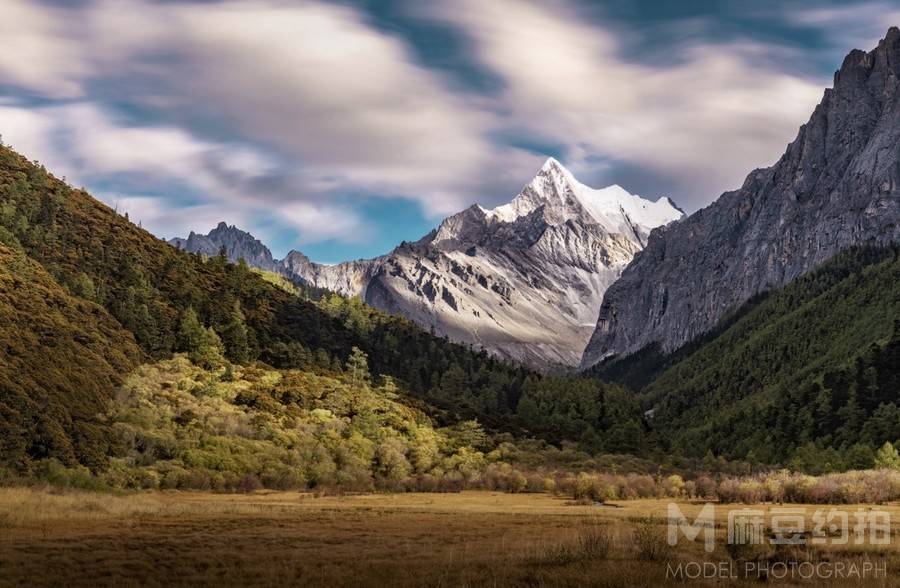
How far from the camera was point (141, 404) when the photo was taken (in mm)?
104688

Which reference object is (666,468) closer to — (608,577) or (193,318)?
(193,318)

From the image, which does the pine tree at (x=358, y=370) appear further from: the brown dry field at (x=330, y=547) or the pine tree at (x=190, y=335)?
the brown dry field at (x=330, y=547)

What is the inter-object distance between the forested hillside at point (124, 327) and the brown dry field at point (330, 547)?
2272 centimetres

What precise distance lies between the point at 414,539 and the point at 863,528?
25.2m

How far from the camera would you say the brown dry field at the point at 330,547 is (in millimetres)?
33938

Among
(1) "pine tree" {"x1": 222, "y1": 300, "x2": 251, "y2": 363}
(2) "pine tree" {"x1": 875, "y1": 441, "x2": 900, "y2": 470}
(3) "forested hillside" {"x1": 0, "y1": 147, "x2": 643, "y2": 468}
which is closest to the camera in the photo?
(3) "forested hillside" {"x1": 0, "y1": 147, "x2": 643, "y2": 468}

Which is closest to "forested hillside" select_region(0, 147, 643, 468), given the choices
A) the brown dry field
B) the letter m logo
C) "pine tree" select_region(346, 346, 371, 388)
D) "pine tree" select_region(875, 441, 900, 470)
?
"pine tree" select_region(346, 346, 371, 388)

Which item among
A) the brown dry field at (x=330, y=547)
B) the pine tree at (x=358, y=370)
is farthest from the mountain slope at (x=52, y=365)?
the pine tree at (x=358, y=370)

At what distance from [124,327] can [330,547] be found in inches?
3735

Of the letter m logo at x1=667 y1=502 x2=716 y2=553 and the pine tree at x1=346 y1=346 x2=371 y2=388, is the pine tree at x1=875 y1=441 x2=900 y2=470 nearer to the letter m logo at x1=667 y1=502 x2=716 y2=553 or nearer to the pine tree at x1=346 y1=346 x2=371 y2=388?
the letter m logo at x1=667 y1=502 x2=716 y2=553

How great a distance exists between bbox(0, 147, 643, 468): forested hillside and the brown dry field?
22.7 meters

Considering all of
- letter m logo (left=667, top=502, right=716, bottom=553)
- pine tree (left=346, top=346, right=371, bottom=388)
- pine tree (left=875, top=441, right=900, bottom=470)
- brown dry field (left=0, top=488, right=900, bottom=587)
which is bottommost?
brown dry field (left=0, top=488, right=900, bottom=587)

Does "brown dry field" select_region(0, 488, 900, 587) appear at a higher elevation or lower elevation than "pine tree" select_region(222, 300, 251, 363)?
lower

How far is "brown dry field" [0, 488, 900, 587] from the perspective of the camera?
111 feet
